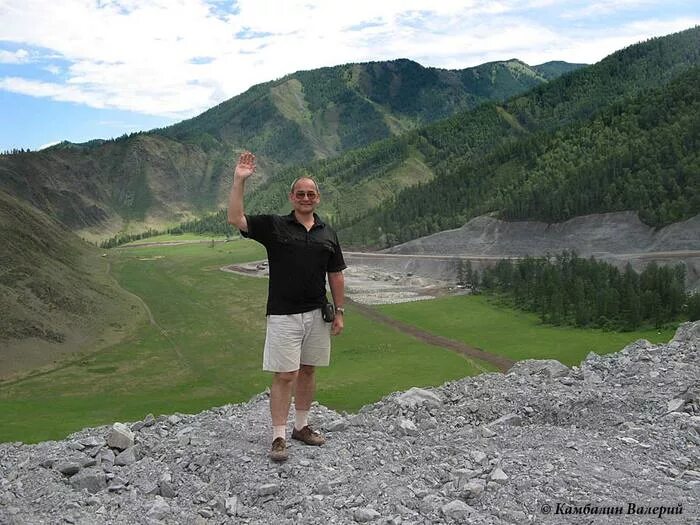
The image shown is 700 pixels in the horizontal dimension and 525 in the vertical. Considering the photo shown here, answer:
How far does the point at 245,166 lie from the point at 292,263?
5.25 ft

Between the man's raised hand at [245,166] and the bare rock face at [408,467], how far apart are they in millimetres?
4256

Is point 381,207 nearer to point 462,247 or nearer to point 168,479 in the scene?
point 462,247

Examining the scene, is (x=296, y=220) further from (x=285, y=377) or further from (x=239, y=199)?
(x=285, y=377)

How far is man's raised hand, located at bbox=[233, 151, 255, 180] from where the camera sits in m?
8.59

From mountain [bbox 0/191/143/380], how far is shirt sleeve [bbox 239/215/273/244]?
188 feet

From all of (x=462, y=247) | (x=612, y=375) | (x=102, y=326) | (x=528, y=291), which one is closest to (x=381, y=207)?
(x=462, y=247)

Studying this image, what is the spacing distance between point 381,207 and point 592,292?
4017 inches

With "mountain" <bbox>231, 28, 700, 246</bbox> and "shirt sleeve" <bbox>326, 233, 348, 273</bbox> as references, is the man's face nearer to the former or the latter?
"shirt sleeve" <bbox>326, 233, 348, 273</bbox>

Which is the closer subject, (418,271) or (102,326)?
(102,326)

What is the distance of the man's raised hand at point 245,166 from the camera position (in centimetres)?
859

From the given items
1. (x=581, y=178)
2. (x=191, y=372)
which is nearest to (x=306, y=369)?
(x=191, y=372)

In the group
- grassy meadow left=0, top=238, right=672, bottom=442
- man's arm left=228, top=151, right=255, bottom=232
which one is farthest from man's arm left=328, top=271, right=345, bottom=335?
grassy meadow left=0, top=238, right=672, bottom=442

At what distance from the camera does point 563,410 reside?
11.0 metres

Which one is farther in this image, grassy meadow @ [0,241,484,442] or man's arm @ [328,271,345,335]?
grassy meadow @ [0,241,484,442]
